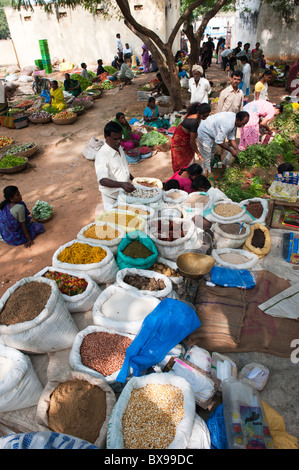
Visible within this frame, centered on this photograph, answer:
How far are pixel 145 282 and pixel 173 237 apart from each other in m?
0.66

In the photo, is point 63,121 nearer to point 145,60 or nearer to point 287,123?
point 287,123

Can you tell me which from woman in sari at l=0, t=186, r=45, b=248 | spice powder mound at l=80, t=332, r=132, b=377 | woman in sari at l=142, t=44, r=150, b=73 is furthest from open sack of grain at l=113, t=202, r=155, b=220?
woman in sari at l=142, t=44, r=150, b=73

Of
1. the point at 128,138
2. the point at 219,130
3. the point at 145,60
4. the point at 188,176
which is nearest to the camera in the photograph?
the point at 188,176

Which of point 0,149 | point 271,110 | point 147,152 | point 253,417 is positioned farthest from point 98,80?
point 253,417

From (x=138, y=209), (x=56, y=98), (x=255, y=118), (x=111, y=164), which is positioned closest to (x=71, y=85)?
(x=56, y=98)

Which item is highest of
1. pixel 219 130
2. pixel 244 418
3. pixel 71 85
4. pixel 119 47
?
pixel 119 47

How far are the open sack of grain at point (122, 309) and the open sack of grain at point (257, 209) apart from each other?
192 cm

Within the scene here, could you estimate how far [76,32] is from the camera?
16.7 metres

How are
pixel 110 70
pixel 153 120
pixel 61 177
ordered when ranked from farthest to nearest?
pixel 110 70 → pixel 153 120 → pixel 61 177

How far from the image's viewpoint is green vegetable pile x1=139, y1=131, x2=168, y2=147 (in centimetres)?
748

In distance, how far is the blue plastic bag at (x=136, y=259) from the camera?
3117 millimetres

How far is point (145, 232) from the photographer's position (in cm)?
344

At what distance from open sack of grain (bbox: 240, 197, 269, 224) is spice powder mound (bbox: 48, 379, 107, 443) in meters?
2.78

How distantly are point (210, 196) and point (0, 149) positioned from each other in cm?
663
